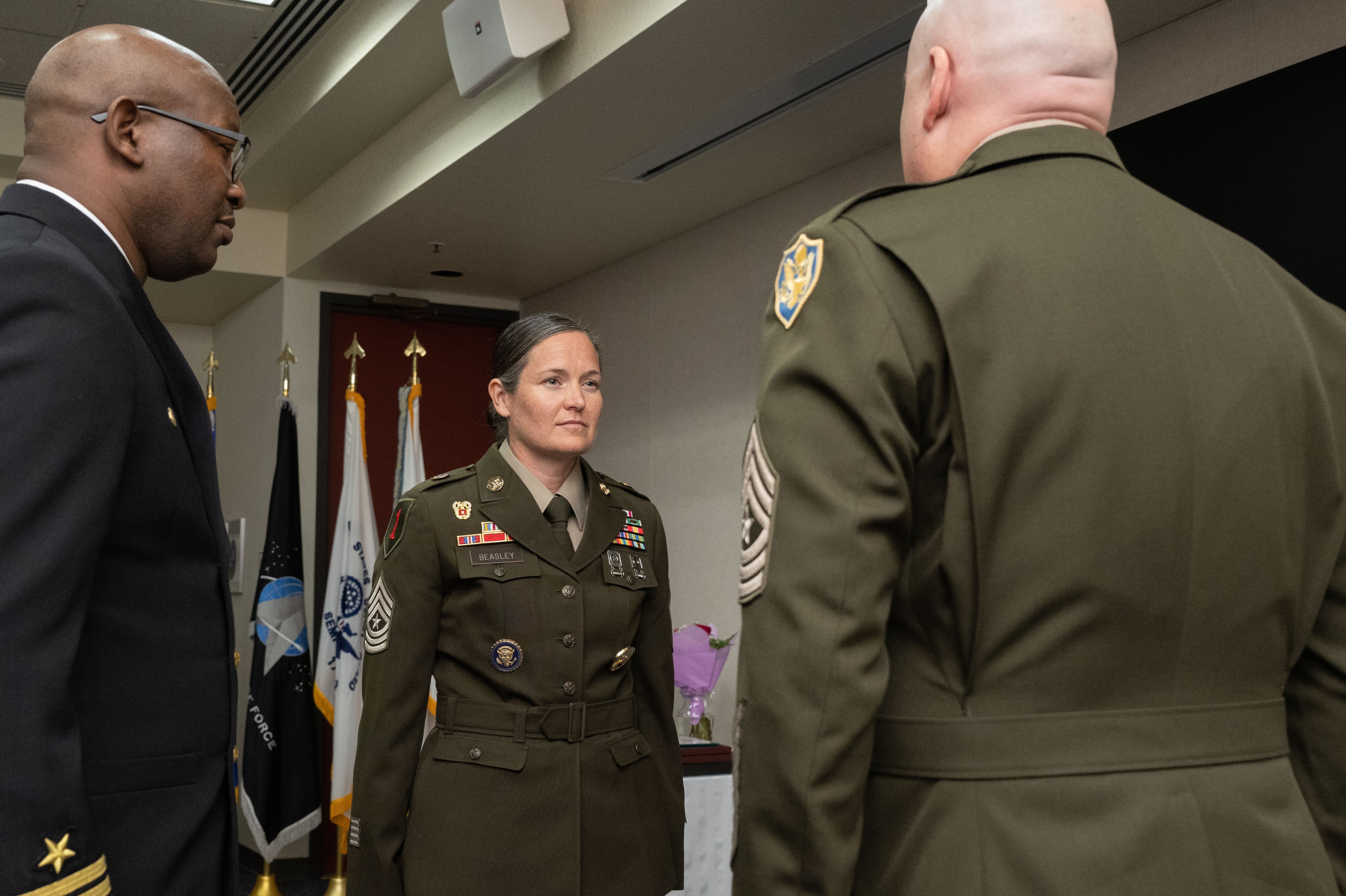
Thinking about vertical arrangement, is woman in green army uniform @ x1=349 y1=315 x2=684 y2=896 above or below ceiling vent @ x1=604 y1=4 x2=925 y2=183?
below

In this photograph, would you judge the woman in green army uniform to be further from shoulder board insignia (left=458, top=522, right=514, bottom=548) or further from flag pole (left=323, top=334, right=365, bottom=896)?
flag pole (left=323, top=334, right=365, bottom=896)

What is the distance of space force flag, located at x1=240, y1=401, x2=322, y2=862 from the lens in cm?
419

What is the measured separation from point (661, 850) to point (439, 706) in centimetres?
51

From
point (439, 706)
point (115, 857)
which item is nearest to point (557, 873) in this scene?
point (439, 706)

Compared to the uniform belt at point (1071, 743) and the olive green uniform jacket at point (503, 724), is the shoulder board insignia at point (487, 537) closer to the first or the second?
the olive green uniform jacket at point (503, 724)

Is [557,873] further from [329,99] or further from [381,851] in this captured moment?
[329,99]

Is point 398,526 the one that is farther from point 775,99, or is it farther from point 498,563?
point 775,99

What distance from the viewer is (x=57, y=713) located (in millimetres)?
961

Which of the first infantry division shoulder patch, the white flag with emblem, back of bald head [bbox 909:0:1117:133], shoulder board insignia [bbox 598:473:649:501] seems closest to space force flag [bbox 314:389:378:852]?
the white flag with emblem

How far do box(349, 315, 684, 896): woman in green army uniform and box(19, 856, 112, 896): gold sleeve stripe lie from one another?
1.04 m

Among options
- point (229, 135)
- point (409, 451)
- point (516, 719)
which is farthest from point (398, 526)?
point (409, 451)

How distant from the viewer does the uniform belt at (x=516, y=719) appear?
6.69 feet

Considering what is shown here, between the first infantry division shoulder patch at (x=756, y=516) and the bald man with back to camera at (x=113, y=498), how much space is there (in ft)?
1.91

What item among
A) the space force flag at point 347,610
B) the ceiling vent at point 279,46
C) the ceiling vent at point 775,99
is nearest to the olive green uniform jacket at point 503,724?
the ceiling vent at point 775,99
